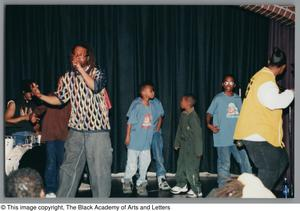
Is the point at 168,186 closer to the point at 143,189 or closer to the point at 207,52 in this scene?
the point at 143,189

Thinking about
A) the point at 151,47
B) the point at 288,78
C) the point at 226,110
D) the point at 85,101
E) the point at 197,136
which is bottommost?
the point at 197,136

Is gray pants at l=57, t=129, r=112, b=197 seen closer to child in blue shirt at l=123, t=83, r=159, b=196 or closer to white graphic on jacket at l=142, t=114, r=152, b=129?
child in blue shirt at l=123, t=83, r=159, b=196

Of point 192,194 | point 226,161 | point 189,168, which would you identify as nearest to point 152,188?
point 192,194

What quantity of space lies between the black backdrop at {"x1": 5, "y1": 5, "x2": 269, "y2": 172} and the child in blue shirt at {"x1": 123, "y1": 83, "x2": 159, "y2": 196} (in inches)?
71.1

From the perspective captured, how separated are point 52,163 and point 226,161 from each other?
2196 millimetres

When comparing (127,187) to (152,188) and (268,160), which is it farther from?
(268,160)

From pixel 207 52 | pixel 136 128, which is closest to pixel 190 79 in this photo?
pixel 207 52

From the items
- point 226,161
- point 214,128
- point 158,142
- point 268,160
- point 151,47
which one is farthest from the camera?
point 151,47

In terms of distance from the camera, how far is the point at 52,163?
6875 millimetres

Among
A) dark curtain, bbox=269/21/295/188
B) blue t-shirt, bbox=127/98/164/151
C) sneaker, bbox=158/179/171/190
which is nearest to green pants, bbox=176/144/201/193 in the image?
sneaker, bbox=158/179/171/190

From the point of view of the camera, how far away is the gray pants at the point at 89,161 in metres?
5.45

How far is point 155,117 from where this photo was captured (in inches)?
302

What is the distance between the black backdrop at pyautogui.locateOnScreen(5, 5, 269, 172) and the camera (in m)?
9.15

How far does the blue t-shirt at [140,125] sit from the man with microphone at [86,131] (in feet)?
5.90
